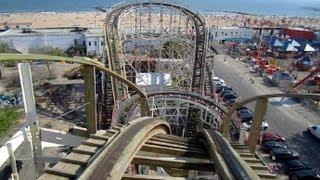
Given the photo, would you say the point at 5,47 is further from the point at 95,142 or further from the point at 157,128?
the point at 95,142

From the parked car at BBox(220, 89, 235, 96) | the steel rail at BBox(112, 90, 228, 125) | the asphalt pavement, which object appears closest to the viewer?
the steel rail at BBox(112, 90, 228, 125)

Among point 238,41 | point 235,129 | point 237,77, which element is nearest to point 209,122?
point 235,129

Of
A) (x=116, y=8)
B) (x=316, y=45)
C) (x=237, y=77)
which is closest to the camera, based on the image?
(x=116, y=8)

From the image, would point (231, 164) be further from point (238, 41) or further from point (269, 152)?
point (238, 41)

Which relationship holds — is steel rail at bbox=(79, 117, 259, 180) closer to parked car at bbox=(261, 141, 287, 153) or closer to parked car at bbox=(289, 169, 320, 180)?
parked car at bbox=(289, 169, 320, 180)

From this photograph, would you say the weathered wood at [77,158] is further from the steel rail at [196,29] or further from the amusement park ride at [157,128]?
the steel rail at [196,29]

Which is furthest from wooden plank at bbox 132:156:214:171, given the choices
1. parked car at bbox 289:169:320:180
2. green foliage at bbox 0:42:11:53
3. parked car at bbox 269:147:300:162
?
green foliage at bbox 0:42:11:53
